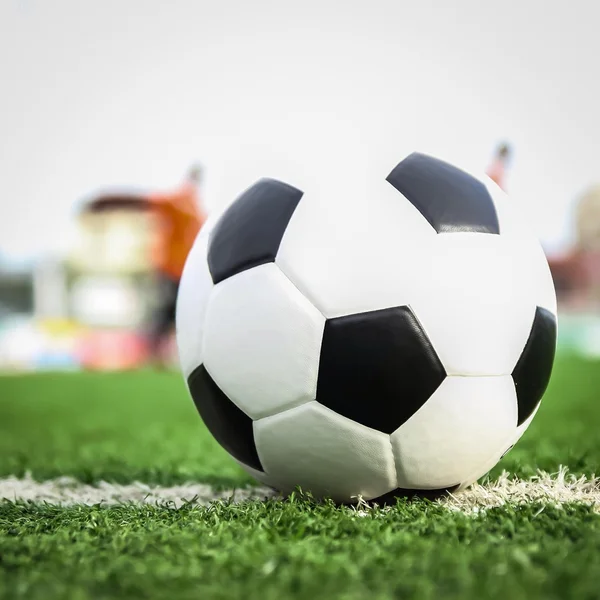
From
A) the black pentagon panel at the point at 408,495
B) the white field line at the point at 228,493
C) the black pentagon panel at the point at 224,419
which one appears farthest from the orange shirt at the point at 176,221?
the black pentagon panel at the point at 408,495

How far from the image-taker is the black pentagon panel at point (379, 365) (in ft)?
7.48

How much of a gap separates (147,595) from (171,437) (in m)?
4.31

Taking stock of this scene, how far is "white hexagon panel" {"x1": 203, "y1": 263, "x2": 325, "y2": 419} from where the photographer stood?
7.66 ft

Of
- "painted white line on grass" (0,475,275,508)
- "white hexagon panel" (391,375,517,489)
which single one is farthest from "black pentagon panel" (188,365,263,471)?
"white hexagon panel" (391,375,517,489)

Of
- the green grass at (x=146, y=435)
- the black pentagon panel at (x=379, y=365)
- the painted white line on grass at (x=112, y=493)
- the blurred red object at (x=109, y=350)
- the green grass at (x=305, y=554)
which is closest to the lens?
the green grass at (x=305, y=554)

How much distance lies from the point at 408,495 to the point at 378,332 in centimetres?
64

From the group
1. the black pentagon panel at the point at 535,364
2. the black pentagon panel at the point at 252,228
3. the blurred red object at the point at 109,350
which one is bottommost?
the blurred red object at the point at 109,350

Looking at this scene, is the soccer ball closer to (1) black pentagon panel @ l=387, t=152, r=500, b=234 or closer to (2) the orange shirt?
(1) black pentagon panel @ l=387, t=152, r=500, b=234

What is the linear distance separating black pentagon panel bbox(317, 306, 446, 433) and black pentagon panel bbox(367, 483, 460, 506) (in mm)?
333

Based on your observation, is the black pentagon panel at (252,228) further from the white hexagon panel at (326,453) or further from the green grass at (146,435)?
the green grass at (146,435)

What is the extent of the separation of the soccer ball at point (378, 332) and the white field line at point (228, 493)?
0.48ft

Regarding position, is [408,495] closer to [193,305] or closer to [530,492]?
[530,492]

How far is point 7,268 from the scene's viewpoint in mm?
46062

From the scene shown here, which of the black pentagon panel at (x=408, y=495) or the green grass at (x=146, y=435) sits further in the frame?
the green grass at (x=146, y=435)
